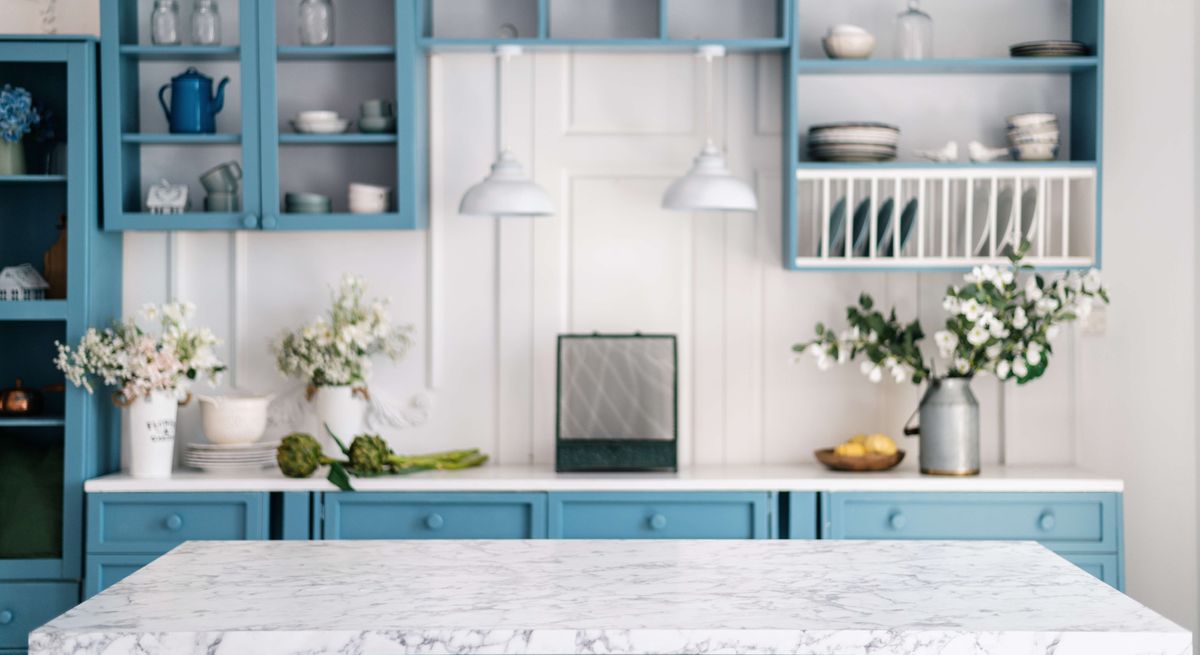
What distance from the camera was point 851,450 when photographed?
3734mm

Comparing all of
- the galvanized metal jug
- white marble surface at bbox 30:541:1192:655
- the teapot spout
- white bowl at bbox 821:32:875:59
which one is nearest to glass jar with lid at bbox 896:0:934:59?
white bowl at bbox 821:32:875:59

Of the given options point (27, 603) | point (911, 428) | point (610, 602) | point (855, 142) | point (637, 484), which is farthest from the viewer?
point (911, 428)

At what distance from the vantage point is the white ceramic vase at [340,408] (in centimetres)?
383

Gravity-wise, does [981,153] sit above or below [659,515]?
above

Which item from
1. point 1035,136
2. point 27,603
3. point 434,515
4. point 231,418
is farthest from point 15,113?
point 1035,136

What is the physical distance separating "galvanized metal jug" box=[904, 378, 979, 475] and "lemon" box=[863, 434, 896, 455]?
103mm

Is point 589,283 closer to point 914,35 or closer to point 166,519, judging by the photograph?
point 914,35

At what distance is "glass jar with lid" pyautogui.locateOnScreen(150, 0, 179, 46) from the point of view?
381 centimetres

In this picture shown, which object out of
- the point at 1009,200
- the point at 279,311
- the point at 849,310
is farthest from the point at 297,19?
the point at 1009,200

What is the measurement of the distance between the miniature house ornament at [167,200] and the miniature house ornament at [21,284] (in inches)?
16.7

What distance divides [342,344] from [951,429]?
1.94 m

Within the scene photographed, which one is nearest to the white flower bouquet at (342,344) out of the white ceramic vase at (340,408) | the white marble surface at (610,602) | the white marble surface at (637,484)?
the white ceramic vase at (340,408)

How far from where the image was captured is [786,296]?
404 cm

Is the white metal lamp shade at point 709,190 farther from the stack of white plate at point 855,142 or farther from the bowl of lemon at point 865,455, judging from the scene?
the bowl of lemon at point 865,455
